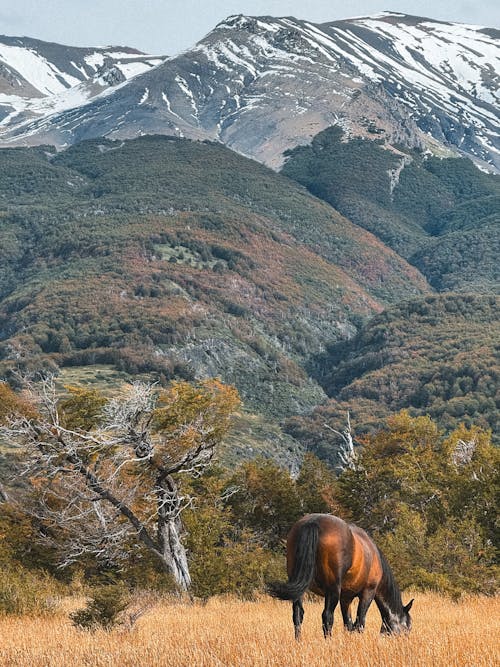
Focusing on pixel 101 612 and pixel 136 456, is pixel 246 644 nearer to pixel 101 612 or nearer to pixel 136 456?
pixel 101 612

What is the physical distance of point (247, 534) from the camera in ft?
92.1

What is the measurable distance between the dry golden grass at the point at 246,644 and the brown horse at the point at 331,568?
0.38 metres

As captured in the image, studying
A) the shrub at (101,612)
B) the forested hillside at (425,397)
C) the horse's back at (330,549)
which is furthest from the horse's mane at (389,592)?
the forested hillside at (425,397)

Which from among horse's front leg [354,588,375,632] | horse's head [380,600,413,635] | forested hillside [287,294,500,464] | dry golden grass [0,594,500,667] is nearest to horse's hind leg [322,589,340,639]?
A: dry golden grass [0,594,500,667]

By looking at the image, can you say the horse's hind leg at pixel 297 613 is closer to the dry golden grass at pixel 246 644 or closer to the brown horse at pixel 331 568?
the brown horse at pixel 331 568

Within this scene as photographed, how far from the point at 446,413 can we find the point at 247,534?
5530 inches

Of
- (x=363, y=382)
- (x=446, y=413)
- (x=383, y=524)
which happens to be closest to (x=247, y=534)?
(x=383, y=524)

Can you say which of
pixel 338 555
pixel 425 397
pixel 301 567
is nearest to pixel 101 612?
pixel 301 567

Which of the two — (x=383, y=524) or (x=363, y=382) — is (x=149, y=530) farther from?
(x=363, y=382)

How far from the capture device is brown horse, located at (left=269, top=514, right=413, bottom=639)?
35.5 feet

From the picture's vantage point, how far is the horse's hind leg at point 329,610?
10883 millimetres

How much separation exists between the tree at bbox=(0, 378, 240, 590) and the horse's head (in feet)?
33.8

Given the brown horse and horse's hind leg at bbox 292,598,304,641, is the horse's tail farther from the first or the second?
horse's hind leg at bbox 292,598,304,641

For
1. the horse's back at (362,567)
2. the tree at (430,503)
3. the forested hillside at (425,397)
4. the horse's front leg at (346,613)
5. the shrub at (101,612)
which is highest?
the horse's back at (362,567)
